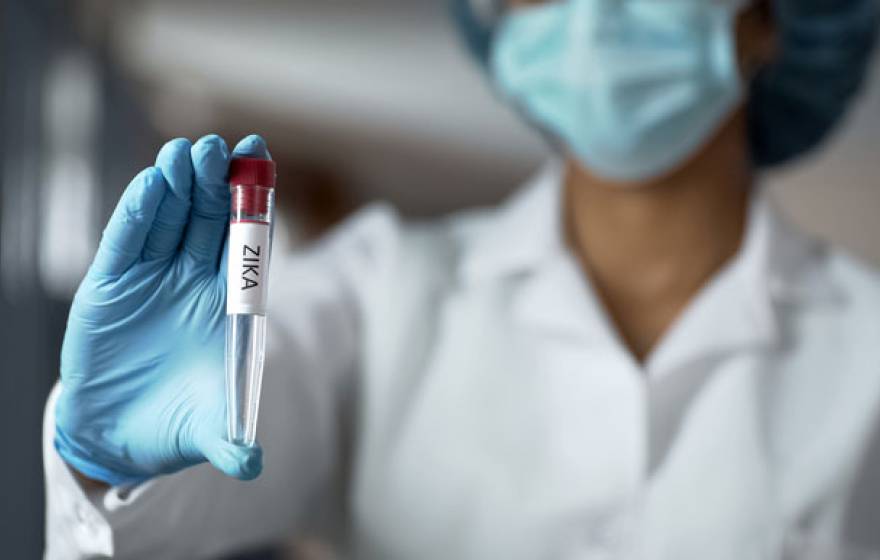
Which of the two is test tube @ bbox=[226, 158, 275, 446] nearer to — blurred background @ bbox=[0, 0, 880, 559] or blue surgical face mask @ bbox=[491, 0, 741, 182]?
blurred background @ bbox=[0, 0, 880, 559]

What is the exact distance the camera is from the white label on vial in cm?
52

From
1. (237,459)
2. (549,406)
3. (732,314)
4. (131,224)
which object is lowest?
(549,406)

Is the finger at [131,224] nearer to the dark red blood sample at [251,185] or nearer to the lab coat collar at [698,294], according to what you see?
the dark red blood sample at [251,185]

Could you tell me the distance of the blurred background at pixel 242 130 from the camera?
53.7 inches

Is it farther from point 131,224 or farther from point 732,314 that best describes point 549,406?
point 131,224

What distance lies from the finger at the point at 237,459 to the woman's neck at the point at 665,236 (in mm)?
655

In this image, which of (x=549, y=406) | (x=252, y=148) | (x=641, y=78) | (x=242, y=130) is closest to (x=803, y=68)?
(x=641, y=78)

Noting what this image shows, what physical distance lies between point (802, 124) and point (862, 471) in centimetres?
47

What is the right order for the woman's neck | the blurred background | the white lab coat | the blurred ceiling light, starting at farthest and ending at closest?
the blurred ceiling light → the blurred background → the woman's neck → the white lab coat

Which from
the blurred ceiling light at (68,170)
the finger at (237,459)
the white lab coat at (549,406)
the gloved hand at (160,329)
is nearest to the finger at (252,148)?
the gloved hand at (160,329)

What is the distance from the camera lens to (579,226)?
1180 mm

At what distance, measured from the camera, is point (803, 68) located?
3.82 ft

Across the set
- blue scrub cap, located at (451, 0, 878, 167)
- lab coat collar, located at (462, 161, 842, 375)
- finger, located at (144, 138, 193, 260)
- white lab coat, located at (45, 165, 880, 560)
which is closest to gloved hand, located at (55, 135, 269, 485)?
finger, located at (144, 138, 193, 260)

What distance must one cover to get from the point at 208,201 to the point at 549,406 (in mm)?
587
